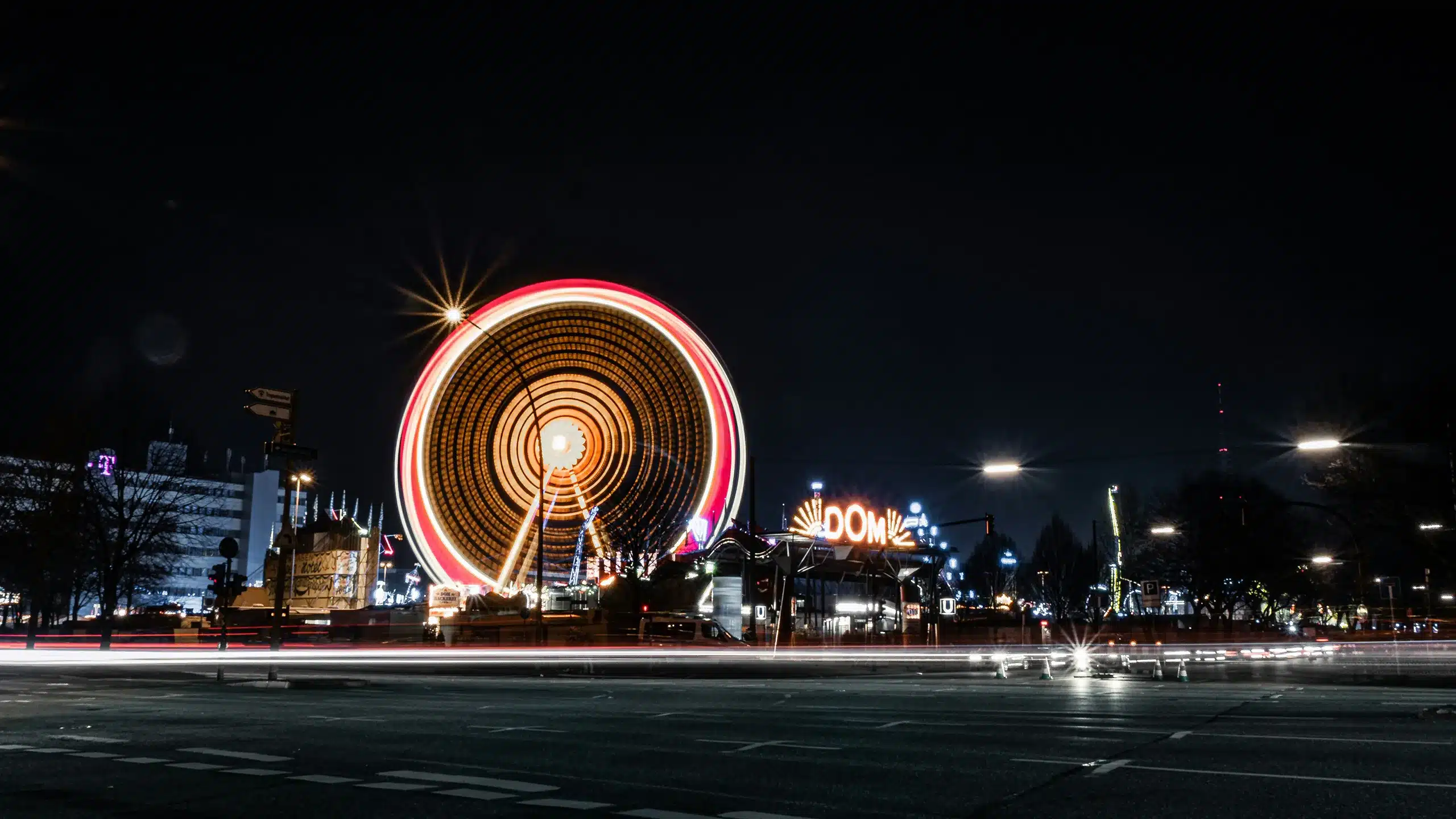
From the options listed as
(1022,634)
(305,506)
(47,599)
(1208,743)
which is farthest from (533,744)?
(305,506)

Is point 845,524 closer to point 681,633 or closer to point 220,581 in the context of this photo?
point 681,633

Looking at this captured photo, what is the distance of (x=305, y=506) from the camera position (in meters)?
170

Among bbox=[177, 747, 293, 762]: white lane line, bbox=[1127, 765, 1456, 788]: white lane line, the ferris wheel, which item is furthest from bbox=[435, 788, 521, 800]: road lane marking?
the ferris wheel

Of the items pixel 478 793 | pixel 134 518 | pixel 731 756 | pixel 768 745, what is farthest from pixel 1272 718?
pixel 134 518

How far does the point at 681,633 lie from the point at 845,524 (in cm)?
2522

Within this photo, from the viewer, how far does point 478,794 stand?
889 cm

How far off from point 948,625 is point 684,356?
23.5m

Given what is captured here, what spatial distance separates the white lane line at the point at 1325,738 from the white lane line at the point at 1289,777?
3.32 meters

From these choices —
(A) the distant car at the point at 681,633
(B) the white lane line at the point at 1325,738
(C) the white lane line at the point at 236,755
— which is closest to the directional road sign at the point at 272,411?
(C) the white lane line at the point at 236,755

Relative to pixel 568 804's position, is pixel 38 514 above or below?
above

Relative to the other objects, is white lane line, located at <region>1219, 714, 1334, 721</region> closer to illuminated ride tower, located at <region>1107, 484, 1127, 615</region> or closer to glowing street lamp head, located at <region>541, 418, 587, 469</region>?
glowing street lamp head, located at <region>541, 418, 587, 469</region>

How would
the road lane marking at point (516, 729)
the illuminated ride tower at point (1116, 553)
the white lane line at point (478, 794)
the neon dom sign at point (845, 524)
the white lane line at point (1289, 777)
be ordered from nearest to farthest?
1. the white lane line at point (478, 794)
2. the white lane line at point (1289, 777)
3. the road lane marking at point (516, 729)
4. the neon dom sign at point (845, 524)
5. the illuminated ride tower at point (1116, 553)

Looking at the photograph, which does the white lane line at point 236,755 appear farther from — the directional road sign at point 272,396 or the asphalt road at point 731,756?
the directional road sign at point 272,396

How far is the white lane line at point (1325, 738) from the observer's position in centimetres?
1216
